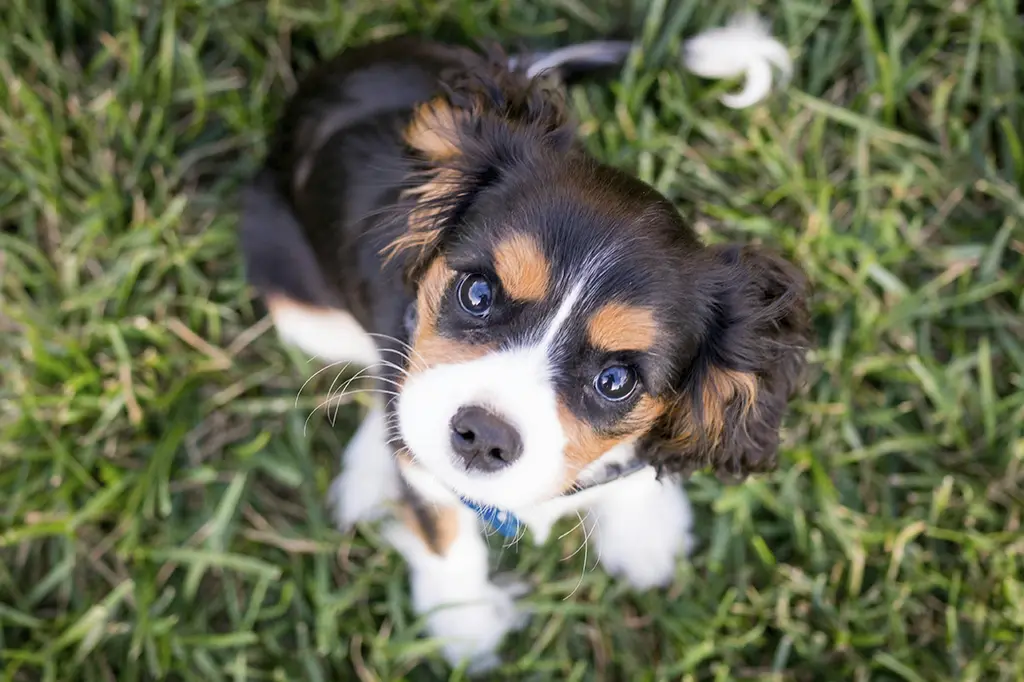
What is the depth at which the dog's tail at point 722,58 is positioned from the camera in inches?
128

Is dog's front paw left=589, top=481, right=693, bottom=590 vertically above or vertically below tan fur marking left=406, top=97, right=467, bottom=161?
below

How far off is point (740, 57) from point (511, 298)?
1680 millimetres

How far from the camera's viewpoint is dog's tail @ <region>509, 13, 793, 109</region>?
10.7 feet

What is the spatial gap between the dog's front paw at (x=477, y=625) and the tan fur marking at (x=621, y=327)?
4.96 feet

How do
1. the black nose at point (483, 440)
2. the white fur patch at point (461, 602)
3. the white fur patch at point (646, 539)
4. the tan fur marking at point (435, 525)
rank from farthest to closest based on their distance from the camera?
the white fur patch at point (646, 539) → the white fur patch at point (461, 602) → the tan fur marking at point (435, 525) → the black nose at point (483, 440)

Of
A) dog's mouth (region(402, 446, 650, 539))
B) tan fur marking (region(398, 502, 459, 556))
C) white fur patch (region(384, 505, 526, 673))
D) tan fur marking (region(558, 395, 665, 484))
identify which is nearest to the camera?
tan fur marking (region(558, 395, 665, 484))

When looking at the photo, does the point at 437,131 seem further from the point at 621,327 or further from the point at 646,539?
the point at 646,539

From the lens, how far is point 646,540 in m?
3.40

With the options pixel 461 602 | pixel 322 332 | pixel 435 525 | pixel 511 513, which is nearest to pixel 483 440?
pixel 511 513

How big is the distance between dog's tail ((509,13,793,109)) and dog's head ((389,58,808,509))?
0.80 meters

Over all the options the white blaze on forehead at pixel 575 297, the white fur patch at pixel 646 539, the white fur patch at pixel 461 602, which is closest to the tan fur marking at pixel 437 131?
the white blaze on forehead at pixel 575 297

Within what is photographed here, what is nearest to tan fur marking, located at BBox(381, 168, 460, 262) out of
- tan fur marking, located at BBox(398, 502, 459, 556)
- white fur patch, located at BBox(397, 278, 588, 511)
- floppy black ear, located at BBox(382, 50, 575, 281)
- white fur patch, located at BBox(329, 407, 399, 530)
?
floppy black ear, located at BBox(382, 50, 575, 281)

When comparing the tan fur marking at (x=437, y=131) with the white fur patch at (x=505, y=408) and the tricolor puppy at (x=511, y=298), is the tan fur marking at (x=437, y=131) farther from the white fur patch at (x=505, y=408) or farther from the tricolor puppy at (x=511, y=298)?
the white fur patch at (x=505, y=408)

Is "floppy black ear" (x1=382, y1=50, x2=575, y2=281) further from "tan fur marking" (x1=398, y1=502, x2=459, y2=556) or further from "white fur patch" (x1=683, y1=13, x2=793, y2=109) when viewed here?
"white fur patch" (x1=683, y1=13, x2=793, y2=109)
